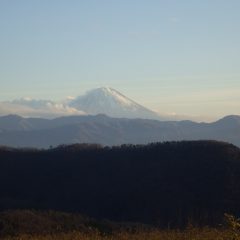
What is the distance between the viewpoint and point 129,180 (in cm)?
7044

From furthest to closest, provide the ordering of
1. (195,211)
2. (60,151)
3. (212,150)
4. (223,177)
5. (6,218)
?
(60,151) → (212,150) → (223,177) → (195,211) → (6,218)

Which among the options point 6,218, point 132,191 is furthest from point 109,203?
point 6,218

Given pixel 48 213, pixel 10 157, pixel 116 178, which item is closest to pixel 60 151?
pixel 10 157

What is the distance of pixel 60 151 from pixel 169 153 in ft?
58.8

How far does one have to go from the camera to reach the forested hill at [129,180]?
59.2m

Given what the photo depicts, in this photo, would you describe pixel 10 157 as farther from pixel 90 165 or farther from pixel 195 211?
pixel 195 211

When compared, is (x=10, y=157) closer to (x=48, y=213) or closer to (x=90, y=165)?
(x=90, y=165)

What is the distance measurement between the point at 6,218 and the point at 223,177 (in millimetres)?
31842

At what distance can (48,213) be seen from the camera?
41.0 m

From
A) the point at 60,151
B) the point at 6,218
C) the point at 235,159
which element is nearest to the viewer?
the point at 6,218

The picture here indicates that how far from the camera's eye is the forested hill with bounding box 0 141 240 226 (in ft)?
194

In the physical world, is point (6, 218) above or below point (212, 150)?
below

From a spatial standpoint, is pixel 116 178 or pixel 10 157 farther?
pixel 10 157

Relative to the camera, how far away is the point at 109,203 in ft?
210
